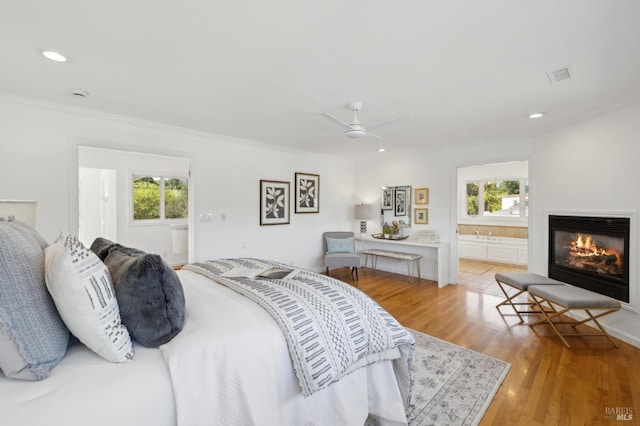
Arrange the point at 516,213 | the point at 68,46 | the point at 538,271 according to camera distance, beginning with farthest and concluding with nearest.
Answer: the point at 516,213 < the point at 538,271 < the point at 68,46

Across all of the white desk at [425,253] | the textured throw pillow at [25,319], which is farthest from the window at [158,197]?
the textured throw pillow at [25,319]

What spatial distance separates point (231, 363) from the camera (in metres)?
1.22

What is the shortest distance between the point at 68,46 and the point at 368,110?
248 cm

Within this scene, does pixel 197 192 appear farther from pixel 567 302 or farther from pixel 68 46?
pixel 567 302

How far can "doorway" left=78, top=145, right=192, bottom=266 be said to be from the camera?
5.70m

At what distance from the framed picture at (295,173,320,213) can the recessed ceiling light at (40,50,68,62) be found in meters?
3.60

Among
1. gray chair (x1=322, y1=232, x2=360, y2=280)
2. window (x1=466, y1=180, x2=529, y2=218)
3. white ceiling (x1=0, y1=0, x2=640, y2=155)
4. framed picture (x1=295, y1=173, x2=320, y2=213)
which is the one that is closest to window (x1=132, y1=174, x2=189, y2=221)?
framed picture (x1=295, y1=173, x2=320, y2=213)

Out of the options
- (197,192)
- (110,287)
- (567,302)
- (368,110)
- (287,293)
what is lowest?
(567,302)

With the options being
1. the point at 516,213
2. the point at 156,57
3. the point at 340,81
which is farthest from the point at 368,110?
the point at 516,213

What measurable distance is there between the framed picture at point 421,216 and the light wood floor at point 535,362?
1.55 metres

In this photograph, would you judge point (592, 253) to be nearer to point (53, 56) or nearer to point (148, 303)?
point (148, 303)

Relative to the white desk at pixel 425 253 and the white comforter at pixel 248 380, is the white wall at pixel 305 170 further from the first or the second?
the white comforter at pixel 248 380

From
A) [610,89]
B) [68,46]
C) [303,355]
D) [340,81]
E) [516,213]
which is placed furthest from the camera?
[516,213]

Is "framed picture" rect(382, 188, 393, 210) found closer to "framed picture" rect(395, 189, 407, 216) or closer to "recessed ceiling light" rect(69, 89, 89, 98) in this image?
"framed picture" rect(395, 189, 407, 216)
